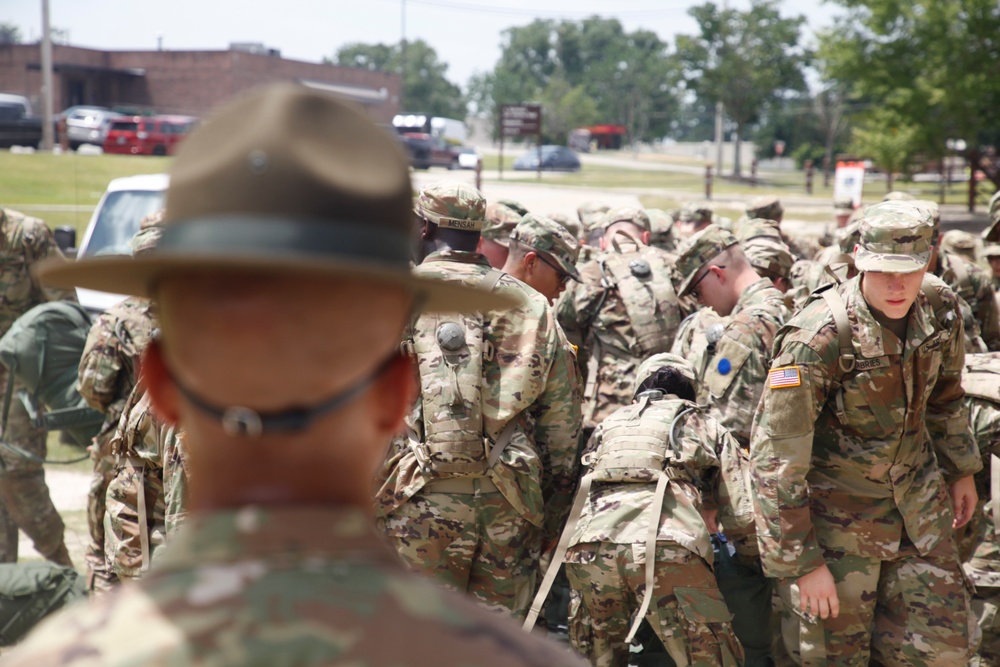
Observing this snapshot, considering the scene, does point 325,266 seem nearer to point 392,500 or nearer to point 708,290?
point 392,500

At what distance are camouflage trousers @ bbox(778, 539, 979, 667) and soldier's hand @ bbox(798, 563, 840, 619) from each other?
0.22 ft

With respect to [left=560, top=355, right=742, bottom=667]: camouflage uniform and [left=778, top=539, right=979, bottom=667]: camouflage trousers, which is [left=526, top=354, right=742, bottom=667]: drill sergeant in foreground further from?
[left=778, top=539, right=979, bottom=667]: camouflage trousers

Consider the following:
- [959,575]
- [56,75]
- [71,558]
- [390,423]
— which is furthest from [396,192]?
[56,75]

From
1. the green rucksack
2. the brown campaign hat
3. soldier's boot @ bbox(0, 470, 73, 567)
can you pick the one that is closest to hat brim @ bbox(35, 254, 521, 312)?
the brown campaign hat

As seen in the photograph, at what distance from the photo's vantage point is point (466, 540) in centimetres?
455

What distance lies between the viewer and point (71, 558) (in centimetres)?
790

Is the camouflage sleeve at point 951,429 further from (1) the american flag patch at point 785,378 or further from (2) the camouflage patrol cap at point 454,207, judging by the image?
(2) the camouflage patrol cap at point 454,207

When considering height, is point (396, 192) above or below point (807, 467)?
above

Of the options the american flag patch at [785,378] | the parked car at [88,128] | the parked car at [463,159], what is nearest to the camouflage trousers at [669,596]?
the american flag patch at [785,378]

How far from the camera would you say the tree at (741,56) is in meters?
47.2

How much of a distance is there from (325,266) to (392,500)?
Answer: 3392 mm

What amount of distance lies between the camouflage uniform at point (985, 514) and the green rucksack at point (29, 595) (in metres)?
5.04

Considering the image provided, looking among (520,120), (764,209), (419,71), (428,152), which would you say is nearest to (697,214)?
(764,209)

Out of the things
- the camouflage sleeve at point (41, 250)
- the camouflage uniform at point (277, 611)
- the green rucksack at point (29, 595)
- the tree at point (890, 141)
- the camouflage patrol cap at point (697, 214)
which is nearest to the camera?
the camouflage uniform at point (277, 611)
